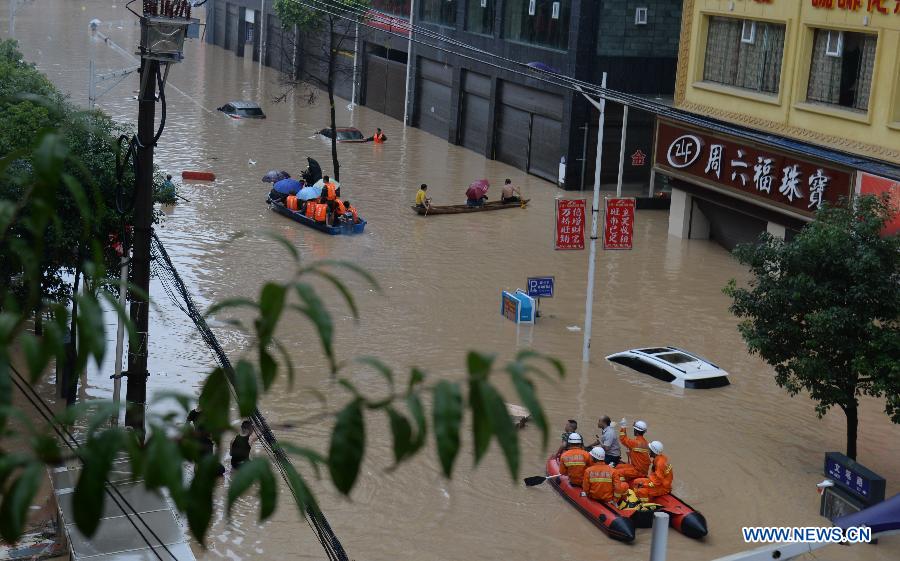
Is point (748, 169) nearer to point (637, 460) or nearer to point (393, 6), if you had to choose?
point (637, 460)

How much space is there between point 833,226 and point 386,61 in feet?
131

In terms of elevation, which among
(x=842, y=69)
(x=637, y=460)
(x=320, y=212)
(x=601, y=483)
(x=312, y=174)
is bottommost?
(x=601, y=483)

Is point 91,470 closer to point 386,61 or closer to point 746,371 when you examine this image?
point 746,371

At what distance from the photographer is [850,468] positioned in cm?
1723

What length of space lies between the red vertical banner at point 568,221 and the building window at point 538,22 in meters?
18.7

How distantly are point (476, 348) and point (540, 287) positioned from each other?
256 cm

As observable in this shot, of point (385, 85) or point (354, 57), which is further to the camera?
point (354, 57)

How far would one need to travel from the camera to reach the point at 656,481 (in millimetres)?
16719

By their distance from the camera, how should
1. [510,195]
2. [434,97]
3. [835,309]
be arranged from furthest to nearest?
1. [434,97]
2. [510,195]
3. [835,309]

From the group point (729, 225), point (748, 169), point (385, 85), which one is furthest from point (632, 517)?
point (385, 85)

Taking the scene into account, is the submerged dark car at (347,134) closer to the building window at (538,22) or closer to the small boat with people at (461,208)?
the building window at (538,22)

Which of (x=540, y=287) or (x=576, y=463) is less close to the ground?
(x=540, y=287)

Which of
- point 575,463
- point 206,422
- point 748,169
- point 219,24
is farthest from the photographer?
point 219,24

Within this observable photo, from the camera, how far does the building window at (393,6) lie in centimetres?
5409
